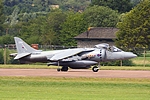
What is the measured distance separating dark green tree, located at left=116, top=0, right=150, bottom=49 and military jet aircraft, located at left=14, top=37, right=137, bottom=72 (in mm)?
26788

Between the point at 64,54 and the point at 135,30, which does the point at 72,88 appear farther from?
A: the point at 135,30

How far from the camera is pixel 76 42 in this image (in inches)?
3605

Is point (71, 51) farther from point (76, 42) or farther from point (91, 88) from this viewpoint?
point (76, 42)

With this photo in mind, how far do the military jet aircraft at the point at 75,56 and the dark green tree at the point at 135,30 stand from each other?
26.8 metres

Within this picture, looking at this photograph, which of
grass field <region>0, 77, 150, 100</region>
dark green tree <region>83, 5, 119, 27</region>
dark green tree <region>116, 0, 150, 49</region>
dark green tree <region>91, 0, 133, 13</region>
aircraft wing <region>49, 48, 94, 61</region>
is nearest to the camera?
grass field <region>0, 77, 150, 100</region>

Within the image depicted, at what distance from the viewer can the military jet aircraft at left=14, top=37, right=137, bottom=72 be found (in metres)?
42.5

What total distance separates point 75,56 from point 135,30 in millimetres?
30615

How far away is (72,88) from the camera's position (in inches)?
1166

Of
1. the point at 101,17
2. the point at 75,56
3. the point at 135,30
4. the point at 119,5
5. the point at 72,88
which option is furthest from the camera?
the point at 119,5

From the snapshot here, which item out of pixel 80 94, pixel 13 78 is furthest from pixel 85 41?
pixel 80 94

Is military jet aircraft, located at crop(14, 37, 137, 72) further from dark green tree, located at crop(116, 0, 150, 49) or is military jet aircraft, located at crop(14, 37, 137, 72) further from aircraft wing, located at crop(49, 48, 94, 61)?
dark green tree, located at crop(116, 0, 150, 49)

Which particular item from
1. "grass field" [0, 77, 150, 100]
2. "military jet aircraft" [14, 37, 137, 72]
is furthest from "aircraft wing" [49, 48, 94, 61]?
"grass field" [0, 77, 150, 100]

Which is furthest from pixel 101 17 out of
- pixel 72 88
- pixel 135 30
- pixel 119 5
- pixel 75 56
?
pixel 72 88

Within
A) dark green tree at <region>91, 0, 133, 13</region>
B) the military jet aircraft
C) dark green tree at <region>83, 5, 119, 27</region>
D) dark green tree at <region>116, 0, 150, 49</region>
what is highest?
dark green tree at <region>91, 0, 133, 13</region>
